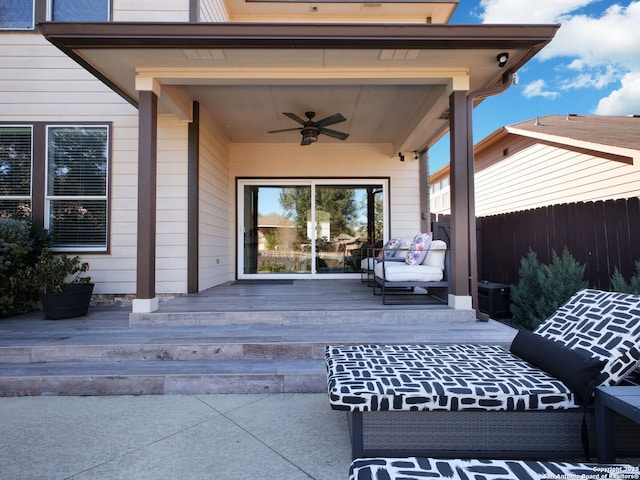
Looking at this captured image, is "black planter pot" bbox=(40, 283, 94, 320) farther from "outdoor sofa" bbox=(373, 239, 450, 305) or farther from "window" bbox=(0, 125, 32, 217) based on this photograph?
"outdoor sofa" bbox=(373, 239, 450, 305)

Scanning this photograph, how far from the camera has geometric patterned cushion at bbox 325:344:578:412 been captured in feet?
5.51

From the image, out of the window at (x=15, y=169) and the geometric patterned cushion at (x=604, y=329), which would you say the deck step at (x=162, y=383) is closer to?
the geometric patterned cushion at (x=604, y=329)

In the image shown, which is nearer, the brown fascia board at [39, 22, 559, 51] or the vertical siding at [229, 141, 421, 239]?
the brown fascia board at [39, 22, 559, 51]

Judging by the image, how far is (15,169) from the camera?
189 inches

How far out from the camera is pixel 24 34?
488 cm

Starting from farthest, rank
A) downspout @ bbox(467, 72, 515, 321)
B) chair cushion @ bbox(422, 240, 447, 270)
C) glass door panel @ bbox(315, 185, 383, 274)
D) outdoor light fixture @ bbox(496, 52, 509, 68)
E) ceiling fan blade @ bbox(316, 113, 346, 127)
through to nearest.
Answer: glass door panel @ bbox(315, 185, 383, 274) < ceiling fan blade @ bbox(316, 113, 346, 127) < chair cushion @ bbox(422, 240, 447, 270) < downspout @ bbox(467, 72, 515, 321) < outdoor light fixture @ bbox(496, 52, 509, 68)

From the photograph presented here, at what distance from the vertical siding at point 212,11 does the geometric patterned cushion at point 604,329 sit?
502cm

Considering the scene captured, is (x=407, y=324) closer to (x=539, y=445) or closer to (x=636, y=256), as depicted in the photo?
(x=539, y=445)

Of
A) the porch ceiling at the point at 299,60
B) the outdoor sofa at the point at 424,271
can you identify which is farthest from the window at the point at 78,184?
the outdoor sofa at the point at 424,271

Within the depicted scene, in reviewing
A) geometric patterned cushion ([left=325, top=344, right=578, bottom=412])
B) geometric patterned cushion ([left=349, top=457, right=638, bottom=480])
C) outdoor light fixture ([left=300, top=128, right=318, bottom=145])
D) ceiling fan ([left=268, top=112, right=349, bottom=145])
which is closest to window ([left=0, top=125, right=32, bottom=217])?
ceiling fan ([left=268, top=112, right=349, bottom=145])

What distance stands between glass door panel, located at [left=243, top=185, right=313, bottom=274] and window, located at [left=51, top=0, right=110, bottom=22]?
3.27 m

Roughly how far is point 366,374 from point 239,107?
14.5ft

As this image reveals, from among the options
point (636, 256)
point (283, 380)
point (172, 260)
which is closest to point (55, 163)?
point (172, 260)

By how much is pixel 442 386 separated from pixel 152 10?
214 inches
